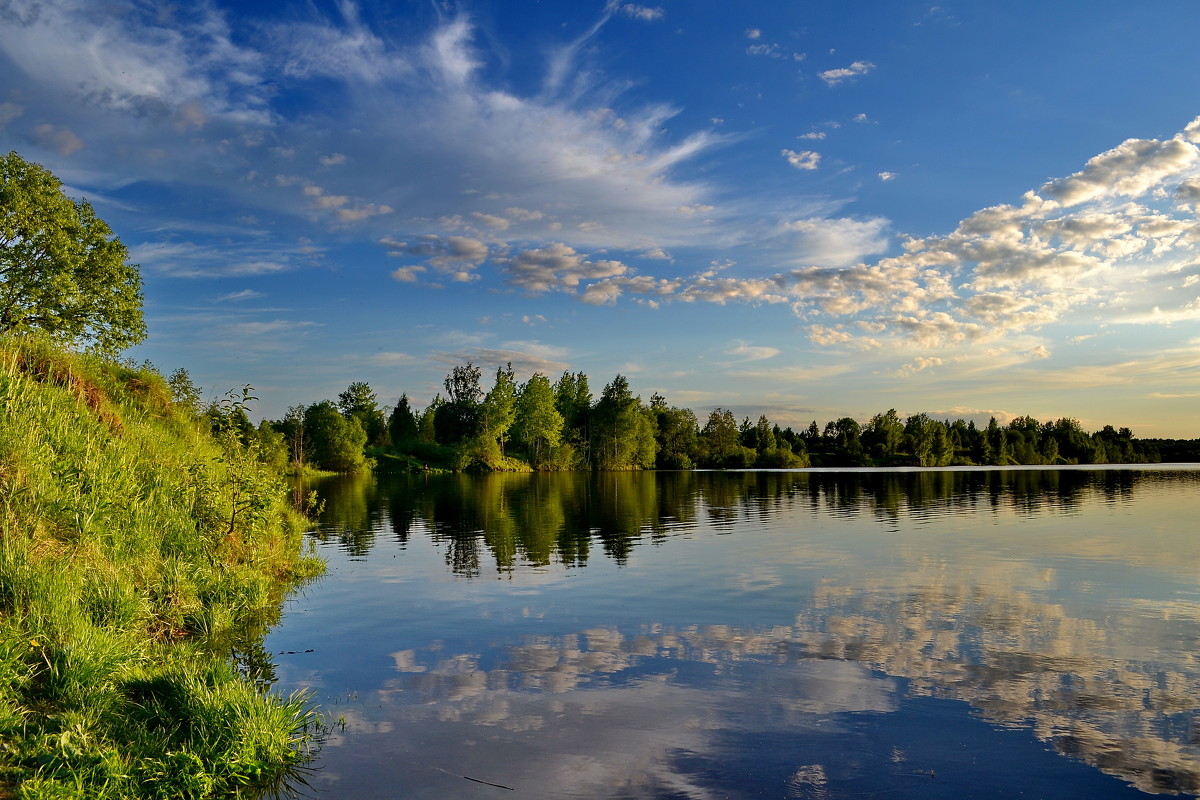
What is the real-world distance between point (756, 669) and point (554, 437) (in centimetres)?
14210

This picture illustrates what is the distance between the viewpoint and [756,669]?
14.4m

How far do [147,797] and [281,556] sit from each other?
18774 millimetres

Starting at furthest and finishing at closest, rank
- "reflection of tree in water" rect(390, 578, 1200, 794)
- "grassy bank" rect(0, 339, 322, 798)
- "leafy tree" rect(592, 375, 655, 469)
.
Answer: "leafy tree" rect(592, 375, 655, 469), "reflection of tree in water" rect(390, 578, 1200, 794), "grassy bank" rect(0, 339, 322, 798)

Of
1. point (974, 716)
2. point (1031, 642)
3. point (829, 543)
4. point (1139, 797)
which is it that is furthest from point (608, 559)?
point (1139, 797)

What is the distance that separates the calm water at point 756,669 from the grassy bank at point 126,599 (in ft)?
4.72

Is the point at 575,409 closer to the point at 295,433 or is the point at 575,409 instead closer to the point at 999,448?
the point at 295,433

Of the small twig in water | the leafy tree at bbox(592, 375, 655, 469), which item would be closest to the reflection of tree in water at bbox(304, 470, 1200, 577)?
the small twig in water

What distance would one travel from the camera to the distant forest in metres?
142

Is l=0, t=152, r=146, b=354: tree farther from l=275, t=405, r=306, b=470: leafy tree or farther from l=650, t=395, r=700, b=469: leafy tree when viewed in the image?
l=650, t=395, r=700, b=469: leafy tree

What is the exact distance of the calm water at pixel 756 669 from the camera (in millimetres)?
9852

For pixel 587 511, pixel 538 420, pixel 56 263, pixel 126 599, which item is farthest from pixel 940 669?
pixel 538 420

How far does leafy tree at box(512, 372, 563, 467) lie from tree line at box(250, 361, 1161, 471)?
25 centimetres

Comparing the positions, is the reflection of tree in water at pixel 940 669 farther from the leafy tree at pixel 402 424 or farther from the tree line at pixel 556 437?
the leafy tree at pixel 402 424

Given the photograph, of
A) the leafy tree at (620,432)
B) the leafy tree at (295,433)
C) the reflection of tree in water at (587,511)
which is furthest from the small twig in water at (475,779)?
the leafy tree at (620,432)
